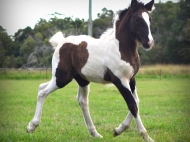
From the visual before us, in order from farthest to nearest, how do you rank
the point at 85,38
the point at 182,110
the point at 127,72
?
the point at 182,110 → the point at 85,38 → the point at 127,72

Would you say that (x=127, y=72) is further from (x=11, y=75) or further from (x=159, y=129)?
(x=11, y=75)

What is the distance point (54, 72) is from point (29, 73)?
22.4 m

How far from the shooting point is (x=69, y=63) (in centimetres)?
664

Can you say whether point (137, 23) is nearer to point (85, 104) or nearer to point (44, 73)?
point (85, 104)

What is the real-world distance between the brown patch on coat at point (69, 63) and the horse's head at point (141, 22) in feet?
3.65

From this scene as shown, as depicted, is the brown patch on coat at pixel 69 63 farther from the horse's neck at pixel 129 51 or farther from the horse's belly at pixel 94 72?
the horse's neck at pixel 129 51

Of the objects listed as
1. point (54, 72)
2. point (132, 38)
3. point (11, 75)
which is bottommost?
point (11, 75)

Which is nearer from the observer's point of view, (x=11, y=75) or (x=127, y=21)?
(x=127, y=21)

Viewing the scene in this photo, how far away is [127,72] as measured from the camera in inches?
225

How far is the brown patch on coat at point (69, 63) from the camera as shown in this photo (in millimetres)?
6470

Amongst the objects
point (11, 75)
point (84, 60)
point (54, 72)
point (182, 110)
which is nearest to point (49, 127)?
point (54, 72)

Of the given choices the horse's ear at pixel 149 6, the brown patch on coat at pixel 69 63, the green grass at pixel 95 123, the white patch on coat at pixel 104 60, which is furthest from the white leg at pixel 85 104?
the horse's ear at pixel 149 6

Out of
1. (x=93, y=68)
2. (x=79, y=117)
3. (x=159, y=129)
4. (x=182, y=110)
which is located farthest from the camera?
(x=182, y=110)

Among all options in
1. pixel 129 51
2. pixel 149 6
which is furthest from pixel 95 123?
pixel 149 6
